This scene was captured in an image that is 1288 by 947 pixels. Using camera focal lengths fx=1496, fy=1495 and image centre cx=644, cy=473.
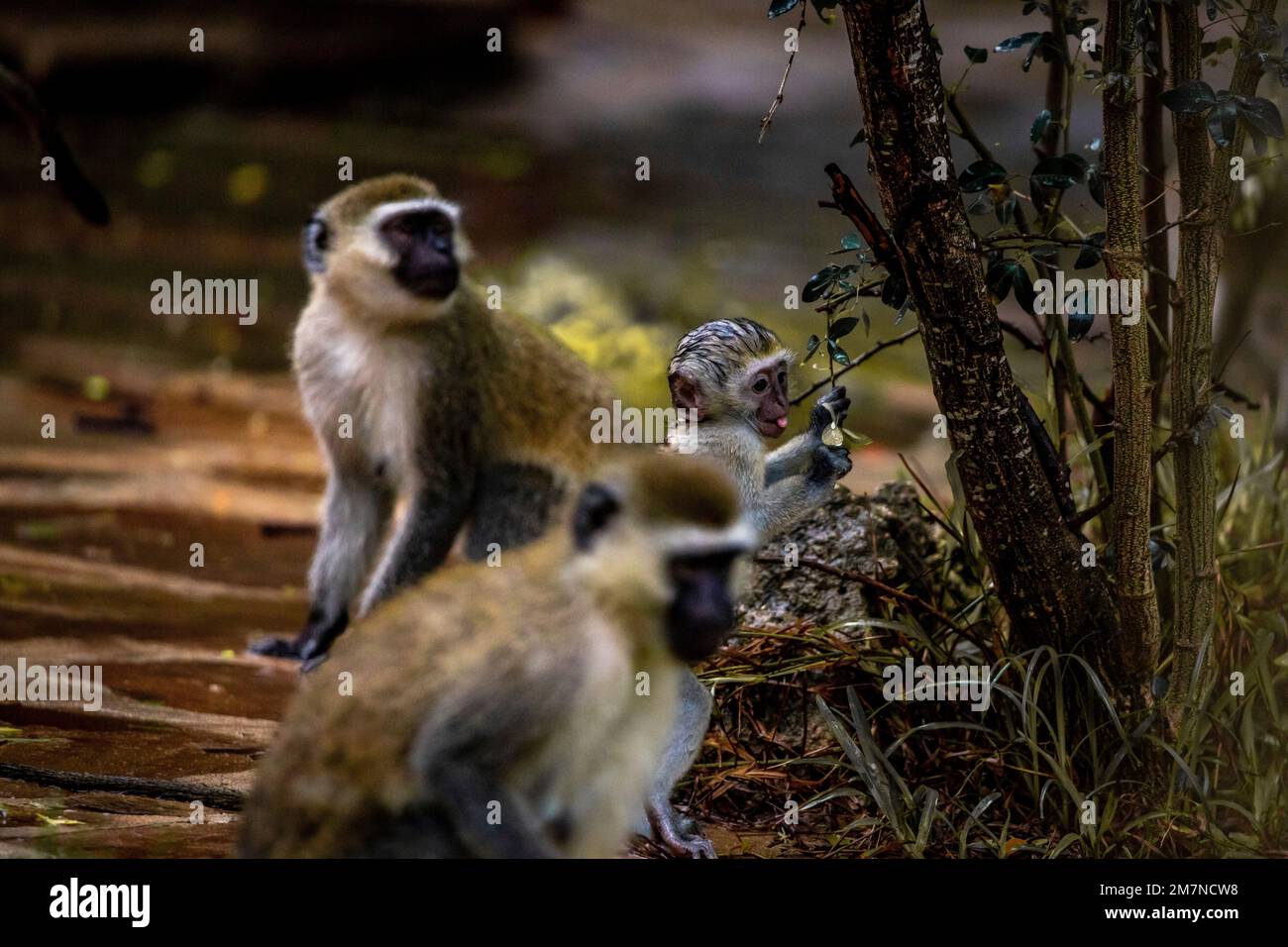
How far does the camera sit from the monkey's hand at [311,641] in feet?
21.2

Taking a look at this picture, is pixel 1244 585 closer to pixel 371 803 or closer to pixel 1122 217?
pixel 1122 217

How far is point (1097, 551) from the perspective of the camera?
16.2ft

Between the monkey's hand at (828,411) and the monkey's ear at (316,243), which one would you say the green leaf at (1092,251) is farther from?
the monkey's ear at (316,243)

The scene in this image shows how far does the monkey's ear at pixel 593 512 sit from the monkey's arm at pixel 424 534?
125 inches

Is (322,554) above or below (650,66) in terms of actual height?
below

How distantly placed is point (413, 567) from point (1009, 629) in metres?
2.53

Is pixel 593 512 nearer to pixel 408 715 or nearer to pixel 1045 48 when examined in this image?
pixel 408 715

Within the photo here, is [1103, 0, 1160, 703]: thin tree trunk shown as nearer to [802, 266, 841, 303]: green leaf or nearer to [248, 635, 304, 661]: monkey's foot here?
[802, 266, 841, 303]: green leaf

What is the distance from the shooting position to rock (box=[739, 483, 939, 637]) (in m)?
5.48

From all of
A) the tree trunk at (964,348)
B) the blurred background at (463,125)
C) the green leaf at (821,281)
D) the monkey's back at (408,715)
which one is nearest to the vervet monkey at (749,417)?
the green leaf at (821,281)

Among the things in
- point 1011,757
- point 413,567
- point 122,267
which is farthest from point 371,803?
point 122,267

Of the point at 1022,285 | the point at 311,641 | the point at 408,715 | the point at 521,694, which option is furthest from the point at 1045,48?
the point at 311,641

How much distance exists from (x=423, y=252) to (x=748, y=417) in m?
1.87

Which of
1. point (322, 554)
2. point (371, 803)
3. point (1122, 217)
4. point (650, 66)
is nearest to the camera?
point (371, 803)
